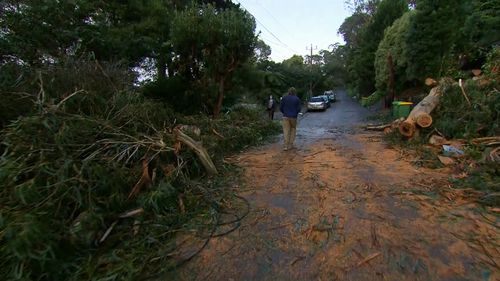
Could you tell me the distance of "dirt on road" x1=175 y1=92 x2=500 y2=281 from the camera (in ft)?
9.70

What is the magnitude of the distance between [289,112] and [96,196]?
5.74m

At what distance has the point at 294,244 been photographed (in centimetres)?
345

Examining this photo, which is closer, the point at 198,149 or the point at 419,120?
the point at 198,149

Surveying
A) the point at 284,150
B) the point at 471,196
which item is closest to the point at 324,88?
the point at 284,150

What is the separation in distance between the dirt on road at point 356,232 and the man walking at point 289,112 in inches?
107

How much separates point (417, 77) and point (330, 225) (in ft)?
51.9

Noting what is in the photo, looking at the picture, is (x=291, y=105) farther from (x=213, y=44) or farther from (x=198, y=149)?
(x=213, y=44)

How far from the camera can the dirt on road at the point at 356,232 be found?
2.96m

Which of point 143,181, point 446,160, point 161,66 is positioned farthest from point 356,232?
point 161,66

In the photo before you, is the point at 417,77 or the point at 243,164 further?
the point at 417,77

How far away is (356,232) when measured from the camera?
362 cm

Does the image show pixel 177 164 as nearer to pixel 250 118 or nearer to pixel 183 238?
pixel 183 238

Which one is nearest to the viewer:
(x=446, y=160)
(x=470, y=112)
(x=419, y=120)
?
(x=446, y=160)

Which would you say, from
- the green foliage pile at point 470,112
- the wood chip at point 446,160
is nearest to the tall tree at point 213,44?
the green foliage pile at point 470,112
